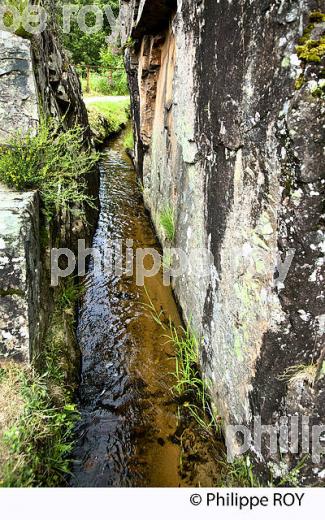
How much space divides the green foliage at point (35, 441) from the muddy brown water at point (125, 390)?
0.29 meters

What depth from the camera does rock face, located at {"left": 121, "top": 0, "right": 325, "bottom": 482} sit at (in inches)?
76.9

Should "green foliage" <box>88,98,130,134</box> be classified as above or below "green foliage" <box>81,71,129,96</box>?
below

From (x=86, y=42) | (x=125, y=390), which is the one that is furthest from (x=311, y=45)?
(x=86, y=42)

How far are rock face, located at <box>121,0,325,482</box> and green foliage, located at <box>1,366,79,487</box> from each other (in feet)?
4.77

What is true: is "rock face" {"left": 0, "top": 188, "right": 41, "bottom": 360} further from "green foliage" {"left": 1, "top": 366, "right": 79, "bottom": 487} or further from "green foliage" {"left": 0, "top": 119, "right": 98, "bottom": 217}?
"green foliage" {"left": 0, "top": 119, "right": 98, "bottom": 217}

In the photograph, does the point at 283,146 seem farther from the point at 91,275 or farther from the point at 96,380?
the point at 91,275

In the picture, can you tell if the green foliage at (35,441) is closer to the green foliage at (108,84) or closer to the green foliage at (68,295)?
the green foliage at (68,295)

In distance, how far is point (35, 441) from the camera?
2.55 m

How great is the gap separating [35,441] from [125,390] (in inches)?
53.6

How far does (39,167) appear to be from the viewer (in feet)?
13.5

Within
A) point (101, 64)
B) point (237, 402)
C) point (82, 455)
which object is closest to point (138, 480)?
point (82, 455)

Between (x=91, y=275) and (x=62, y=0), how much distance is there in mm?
21916

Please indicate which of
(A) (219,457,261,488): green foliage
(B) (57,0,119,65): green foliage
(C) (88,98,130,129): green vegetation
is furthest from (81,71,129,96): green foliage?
(A) (219,457,261,488): green foliage

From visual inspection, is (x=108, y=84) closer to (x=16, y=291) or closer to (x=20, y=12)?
(x=20, y=12)
